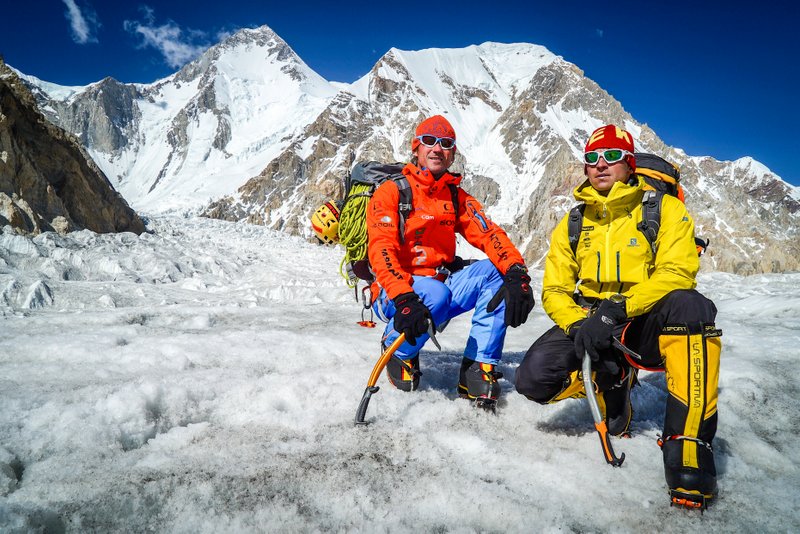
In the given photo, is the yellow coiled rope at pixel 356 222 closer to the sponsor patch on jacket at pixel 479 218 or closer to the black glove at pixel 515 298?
the sponsor patch on jacket at pixel 479 218

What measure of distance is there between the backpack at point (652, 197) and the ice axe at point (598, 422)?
908 millimetres

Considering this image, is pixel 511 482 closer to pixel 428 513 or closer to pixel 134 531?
pixel 428 513

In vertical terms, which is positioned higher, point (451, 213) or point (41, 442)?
point (451, 213)

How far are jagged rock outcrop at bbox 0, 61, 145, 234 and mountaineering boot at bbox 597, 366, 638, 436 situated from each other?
1237cm

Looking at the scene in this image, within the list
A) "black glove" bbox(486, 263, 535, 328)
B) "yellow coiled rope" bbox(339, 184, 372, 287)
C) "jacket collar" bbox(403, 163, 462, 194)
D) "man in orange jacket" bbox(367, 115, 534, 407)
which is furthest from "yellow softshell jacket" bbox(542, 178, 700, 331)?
"yellow coiled rope" bbox(339, 184, 372, 287)

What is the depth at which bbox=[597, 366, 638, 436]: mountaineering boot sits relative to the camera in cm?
258

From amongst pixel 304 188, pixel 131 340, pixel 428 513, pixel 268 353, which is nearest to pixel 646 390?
pixel 428 513

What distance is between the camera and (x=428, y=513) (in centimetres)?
175

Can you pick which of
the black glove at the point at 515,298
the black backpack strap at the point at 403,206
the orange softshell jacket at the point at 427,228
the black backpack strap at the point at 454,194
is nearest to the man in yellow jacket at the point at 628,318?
the black glove at the point at 515,298

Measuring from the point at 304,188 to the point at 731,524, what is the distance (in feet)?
412

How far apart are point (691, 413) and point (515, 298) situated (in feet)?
3.85

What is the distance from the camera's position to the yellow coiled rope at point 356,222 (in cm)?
373

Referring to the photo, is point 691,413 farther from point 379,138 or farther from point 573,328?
point 379,138

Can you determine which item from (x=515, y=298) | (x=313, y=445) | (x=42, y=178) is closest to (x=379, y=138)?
(x=42, y=178)
